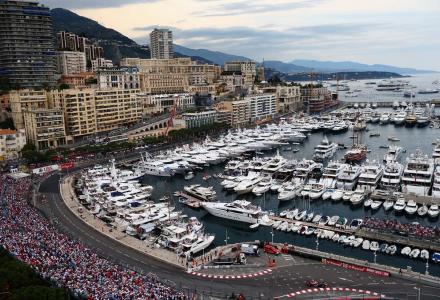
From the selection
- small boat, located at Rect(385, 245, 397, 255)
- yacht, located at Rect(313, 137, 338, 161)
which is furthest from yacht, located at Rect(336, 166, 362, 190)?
small boat, located at Rect(385, 245, 397, 255)

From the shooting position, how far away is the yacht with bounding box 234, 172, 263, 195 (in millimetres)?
54250

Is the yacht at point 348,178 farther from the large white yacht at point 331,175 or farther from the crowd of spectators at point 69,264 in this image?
the crowd of spectators at point 69,264

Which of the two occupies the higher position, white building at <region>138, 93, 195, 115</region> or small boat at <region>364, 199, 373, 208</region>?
white building at <region>138, 93, 195, 115</region>

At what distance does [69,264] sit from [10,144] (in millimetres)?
49847

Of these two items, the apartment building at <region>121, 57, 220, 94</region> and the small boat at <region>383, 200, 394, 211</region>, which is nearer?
the small boat at <region>383, 200, 394, 211</region>

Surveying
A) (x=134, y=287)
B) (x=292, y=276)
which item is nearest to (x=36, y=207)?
(x=134, y=287)

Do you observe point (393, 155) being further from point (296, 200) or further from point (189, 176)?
point (189, 176)

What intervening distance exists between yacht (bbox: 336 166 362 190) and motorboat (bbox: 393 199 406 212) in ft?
26.9

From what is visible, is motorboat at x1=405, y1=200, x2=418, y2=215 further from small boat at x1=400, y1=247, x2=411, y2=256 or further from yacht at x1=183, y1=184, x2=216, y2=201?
yacht at x1=183, y1=184, x2=216, y2=201

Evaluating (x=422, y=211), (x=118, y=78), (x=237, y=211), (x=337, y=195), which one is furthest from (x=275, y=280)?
(x=118, y=78)

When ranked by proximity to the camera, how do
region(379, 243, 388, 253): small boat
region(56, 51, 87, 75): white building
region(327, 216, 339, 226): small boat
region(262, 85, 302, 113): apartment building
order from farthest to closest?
region(262, 85, 302, 113): apartment building → region(56, 51, 87, 75): white building → region(327, 216, 339, 226): small boat → region(379, 243, 388, 253): small boat

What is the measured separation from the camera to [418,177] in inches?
2057

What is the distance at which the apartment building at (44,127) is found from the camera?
245ft

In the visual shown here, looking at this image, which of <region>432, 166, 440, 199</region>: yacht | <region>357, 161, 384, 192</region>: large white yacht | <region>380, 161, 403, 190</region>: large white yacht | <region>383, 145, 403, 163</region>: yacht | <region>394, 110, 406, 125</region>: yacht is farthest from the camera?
<region>394, 110, 406, 125</region>: yacht
